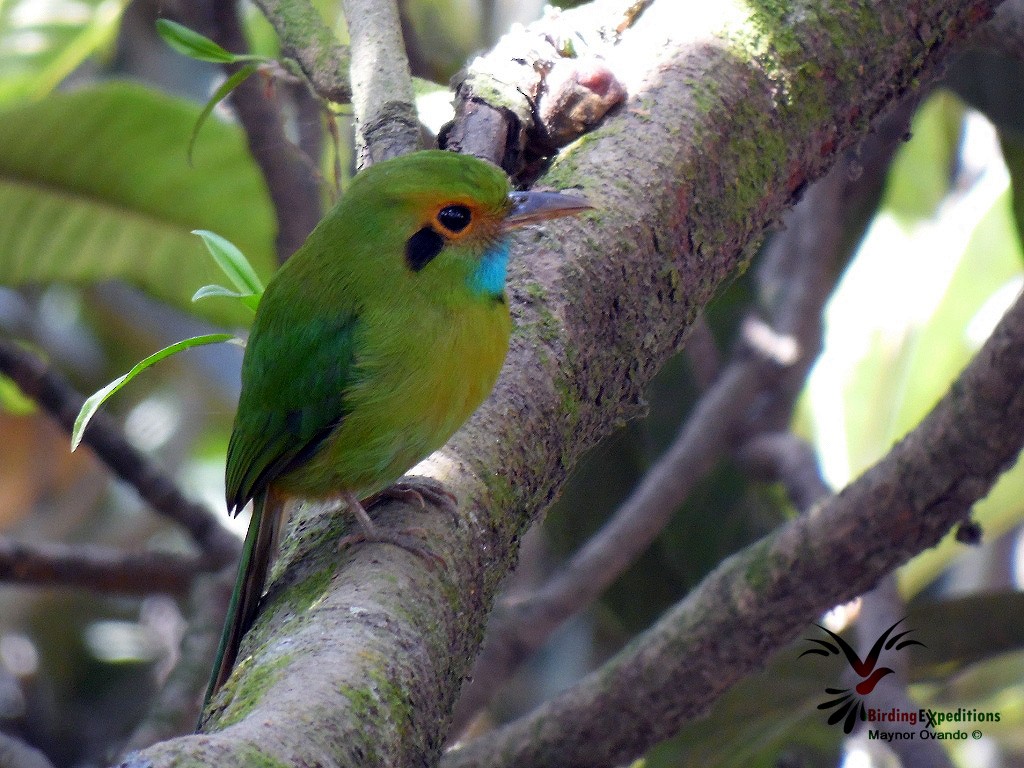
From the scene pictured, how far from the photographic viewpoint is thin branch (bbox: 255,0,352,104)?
2711 millimetres

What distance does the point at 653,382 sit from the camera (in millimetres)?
4625

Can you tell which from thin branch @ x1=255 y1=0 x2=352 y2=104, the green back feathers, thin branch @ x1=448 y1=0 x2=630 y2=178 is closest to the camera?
the green back feathers

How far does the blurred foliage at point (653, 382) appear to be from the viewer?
369 centimetres

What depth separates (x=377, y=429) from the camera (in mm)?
2273

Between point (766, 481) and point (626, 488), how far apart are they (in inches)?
25.1

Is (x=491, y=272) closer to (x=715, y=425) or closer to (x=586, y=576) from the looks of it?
(x=586, y=576)

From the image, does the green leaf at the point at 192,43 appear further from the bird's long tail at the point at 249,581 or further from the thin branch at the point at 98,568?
the thin branch at the point at 98,568

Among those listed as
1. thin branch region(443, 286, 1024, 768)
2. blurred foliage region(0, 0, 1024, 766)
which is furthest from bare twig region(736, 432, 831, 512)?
thin branch region(443, 286, 1024, 768)

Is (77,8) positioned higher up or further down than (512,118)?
further down

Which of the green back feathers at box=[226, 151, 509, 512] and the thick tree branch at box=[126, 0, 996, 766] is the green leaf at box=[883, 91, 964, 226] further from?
the green back feathers at box=[226, 151, 509, 512]

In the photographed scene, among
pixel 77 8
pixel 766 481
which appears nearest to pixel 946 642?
pixel 766 481

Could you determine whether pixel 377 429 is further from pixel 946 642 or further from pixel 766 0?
pixel 946 642

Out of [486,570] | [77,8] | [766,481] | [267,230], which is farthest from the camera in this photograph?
[77,8]

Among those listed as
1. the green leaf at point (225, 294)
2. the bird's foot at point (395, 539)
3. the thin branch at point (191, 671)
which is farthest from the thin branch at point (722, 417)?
the bird's foot at point (395, 539)
